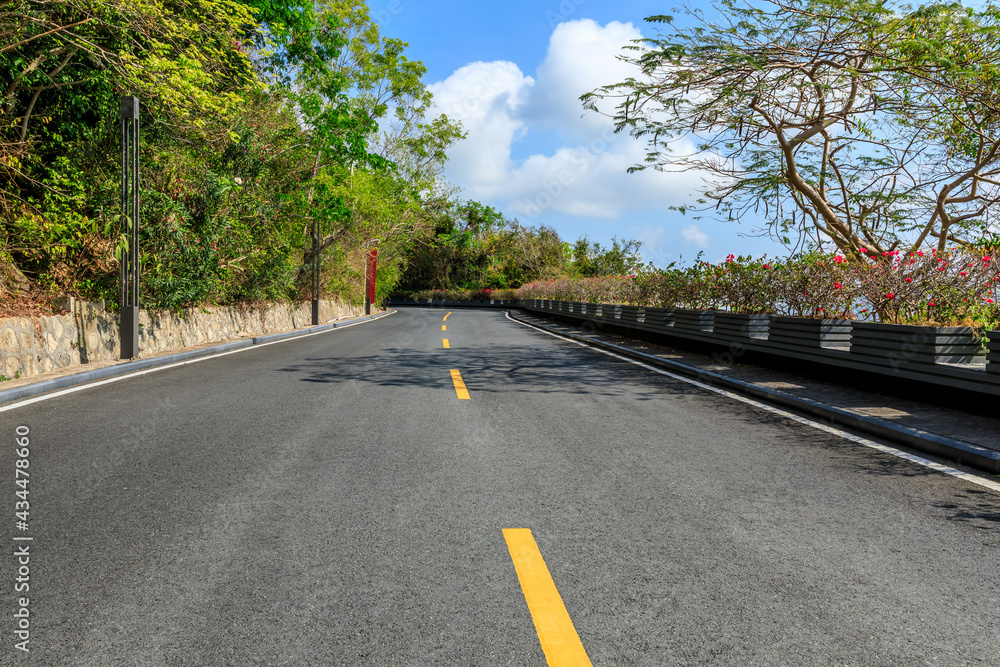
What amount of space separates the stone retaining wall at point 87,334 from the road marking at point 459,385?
20.0 ft

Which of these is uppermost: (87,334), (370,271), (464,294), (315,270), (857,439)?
(370,271)

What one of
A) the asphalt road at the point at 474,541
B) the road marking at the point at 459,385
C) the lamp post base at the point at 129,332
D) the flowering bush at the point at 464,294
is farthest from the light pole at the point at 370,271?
the asphalt road at the point at 474,541

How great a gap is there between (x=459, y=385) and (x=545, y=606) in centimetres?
668

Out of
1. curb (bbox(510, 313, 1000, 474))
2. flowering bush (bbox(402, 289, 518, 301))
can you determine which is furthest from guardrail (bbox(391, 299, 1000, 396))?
flowering bush (bbox(402, 289, 518, 301))

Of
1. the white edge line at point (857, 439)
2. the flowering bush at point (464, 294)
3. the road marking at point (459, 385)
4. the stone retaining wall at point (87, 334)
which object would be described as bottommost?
the white edge line at point (857, 439)

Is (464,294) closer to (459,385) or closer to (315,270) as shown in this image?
(315,270)

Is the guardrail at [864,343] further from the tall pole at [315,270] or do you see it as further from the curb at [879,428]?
the tall pole at [315,270]

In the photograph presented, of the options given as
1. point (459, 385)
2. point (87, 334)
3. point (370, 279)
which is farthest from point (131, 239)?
point (370, 279)

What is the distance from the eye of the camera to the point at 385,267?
1874 inches

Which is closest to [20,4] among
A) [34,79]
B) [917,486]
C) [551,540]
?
[34,79]

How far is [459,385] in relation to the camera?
952cm

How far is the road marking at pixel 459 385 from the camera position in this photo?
8555 mm

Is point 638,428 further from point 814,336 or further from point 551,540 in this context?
point 814,336

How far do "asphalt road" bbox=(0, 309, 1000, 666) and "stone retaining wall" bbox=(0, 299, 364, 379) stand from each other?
2.46 metres
